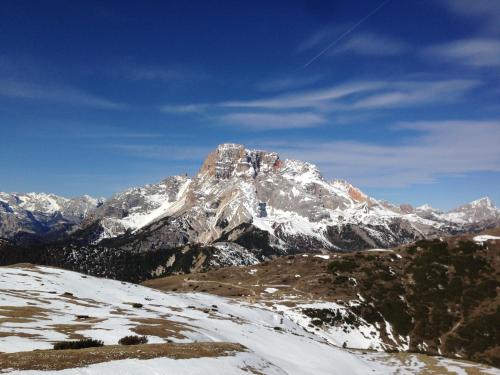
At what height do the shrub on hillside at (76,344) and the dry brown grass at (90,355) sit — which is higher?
the dry brown grass at (90,355)

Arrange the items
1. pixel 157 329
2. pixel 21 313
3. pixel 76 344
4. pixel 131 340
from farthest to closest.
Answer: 1. pixel 21 313
2. pixel 157 329
3. pixel 131 340
4. pixel 76 344

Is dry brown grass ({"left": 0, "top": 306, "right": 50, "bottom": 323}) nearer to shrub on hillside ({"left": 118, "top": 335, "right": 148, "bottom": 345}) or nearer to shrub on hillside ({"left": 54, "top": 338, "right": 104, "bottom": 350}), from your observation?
shrub on hillside ({"left": 54, "top": 338, "right": 104, "bottom": 350})

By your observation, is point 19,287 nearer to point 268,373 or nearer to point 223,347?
point 223,347

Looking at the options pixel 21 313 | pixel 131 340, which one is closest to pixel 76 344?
pixel 131 340

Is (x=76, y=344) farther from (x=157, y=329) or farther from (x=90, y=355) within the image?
(x=157, y=329)

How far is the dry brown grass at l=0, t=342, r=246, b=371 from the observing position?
77.4 feet

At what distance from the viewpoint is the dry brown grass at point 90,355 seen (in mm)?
23578

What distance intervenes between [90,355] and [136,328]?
64.8 feet

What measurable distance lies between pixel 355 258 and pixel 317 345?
137587mm

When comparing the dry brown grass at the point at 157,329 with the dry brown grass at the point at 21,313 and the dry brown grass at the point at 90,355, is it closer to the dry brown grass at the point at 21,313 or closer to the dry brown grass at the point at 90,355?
the dry brown grass at the point at 90,355

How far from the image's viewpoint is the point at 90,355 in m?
27.5

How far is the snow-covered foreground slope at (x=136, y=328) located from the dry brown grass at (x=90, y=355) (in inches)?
39.0

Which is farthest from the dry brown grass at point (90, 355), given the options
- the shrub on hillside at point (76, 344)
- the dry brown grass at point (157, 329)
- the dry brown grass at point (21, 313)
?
the dry brown grass at point (21, 313)

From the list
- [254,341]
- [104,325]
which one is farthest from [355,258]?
[104,325]
